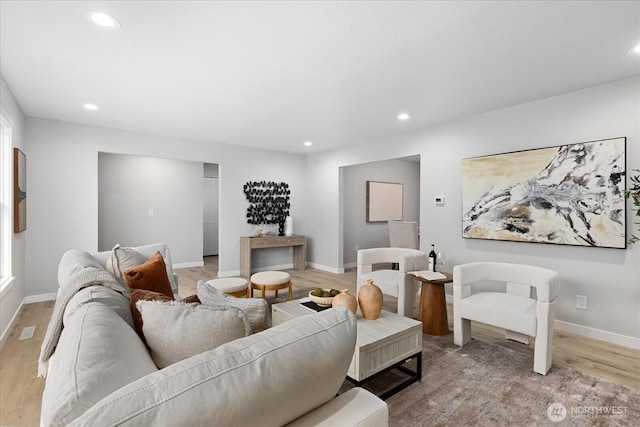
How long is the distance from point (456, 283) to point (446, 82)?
1802 millimetres

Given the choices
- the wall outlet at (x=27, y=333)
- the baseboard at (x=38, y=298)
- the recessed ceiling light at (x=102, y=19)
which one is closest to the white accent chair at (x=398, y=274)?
the recessed ceiling light at (x=102, y=19)

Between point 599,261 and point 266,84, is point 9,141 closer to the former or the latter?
point 266,84

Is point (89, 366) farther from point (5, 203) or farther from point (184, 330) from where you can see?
point (5, 203)

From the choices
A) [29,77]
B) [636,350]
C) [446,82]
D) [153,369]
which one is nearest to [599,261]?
[636,350]

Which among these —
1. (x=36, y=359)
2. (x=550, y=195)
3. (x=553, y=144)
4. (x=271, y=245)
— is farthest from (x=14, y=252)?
(x=553, y=144)

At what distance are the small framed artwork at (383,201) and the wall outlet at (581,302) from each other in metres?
4.07

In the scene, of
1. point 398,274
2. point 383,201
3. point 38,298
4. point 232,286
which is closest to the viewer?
point 232,286

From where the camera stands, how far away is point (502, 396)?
82.1 inches

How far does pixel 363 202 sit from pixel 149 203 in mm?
4294

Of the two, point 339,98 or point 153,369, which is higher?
point 339,98

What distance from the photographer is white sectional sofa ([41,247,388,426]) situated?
25.1 inches

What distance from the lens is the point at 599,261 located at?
9.77 ft

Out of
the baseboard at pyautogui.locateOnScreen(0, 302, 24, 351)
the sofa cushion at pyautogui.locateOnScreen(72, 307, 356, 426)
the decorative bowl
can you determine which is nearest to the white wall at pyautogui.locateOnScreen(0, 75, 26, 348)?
the baseboard at pyautogui.locateOnScreen(0, 302, 24, 351)

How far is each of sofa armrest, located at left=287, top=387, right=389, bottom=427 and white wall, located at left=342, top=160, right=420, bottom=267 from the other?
517cm
